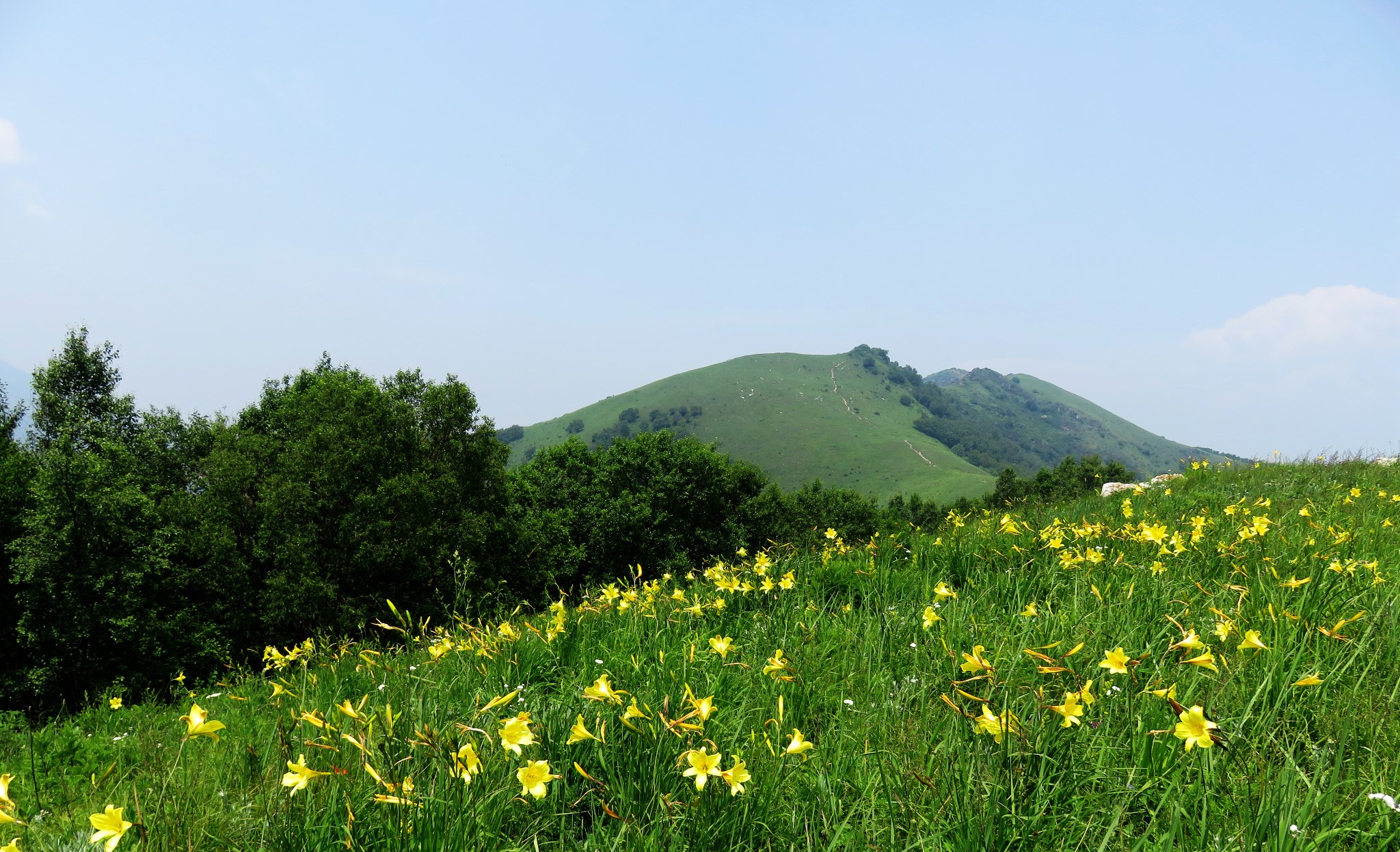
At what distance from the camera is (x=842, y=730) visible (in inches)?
111

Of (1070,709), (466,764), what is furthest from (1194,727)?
(466,764)

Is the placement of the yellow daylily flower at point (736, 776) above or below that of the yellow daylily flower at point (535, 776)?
below

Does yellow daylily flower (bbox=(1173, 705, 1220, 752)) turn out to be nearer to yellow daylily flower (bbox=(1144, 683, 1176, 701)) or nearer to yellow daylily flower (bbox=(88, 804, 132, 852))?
yellow daylily flower (bbox=(1144, 683, 1176, 701))

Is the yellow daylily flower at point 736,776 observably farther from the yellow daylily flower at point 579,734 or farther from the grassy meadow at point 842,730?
the yellow daylily flower at point 579,734

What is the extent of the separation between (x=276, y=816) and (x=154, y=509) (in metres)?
29.7

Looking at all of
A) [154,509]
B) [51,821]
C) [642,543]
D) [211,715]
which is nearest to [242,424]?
[154,509]

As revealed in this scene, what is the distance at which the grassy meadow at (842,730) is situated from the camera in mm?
2111

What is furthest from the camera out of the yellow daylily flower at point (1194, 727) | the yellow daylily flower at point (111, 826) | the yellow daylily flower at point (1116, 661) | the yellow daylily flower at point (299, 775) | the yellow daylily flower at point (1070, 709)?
the yellow daylily flower at point (1116, 661)

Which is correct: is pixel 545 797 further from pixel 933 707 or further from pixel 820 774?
pixel 933 707

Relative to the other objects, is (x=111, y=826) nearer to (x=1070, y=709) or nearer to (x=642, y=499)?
(x=1070, y=709)

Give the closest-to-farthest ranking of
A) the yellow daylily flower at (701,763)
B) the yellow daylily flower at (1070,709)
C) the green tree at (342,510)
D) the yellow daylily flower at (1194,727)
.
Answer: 1. the yellow daylily flower at (1194,727)
2. the yellow daylily flower at (701,763)
3. the yellow daylily flower at (1070,709)
4. the green tree at (342,510)

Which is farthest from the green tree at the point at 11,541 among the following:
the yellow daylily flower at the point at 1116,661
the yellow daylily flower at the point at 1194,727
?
the yellow daylily flower at the point at 1194,727

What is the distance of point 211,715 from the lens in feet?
17.2

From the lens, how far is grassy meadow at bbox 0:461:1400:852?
211 centimetres
